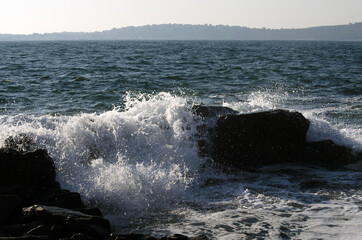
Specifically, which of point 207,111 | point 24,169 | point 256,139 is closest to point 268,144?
point 256,139

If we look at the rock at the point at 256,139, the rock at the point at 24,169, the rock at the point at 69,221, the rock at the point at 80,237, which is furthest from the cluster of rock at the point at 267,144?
the rock at the point at 80,237

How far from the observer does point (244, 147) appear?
8250 millimetres

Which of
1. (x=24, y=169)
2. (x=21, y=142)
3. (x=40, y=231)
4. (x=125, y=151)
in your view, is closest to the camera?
(x=40, y=231)

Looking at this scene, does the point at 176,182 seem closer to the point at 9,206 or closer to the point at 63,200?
the point at 63,200

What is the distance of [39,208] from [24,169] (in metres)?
1.46

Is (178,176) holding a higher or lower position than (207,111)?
lower

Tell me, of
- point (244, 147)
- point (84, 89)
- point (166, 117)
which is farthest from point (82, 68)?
point (244, 147)

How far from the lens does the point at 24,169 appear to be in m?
6.27

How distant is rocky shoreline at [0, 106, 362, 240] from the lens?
477 cm

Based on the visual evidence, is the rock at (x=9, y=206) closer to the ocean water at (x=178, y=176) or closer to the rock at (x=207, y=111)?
the ocean water at (x=178, y=176)

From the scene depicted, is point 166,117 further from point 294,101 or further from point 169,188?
point 294,101

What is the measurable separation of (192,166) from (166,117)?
157cm

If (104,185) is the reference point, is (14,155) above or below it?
above

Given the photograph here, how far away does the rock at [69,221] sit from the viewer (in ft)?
15.3
